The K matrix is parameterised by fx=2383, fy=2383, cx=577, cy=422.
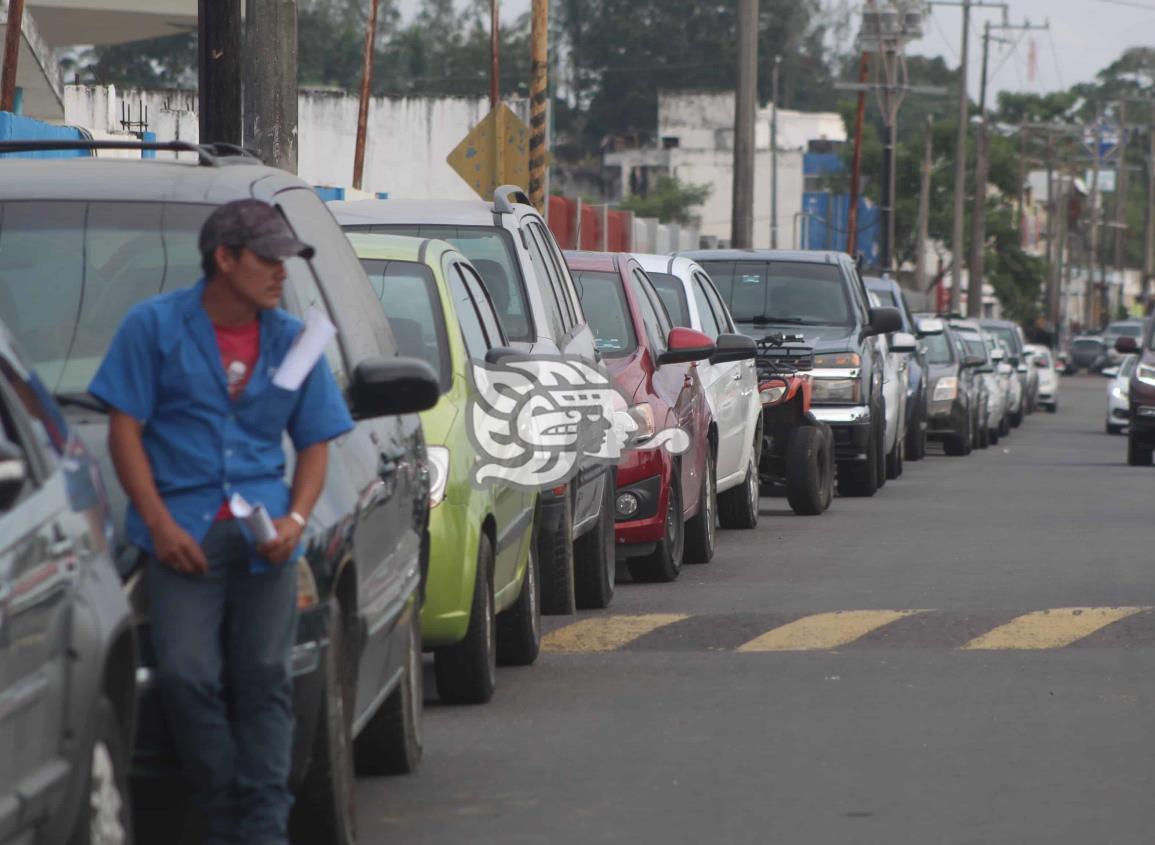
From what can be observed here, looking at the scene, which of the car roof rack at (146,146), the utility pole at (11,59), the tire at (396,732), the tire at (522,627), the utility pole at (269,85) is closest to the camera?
the car roof rack at (146,146)

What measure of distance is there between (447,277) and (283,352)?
155 inches

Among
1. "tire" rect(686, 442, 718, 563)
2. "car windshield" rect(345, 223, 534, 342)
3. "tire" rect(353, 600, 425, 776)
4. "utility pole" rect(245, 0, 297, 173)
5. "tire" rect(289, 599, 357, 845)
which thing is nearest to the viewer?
"tire" rect(289, 599, 357, 845)

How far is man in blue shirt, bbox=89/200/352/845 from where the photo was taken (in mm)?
5094

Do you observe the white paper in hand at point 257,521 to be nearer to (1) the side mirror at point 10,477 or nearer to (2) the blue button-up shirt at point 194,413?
(2) the blue button-up shirt at point 194,413

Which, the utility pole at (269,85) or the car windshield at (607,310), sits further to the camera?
the utility pole at (269,85)

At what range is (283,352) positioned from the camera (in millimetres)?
5355

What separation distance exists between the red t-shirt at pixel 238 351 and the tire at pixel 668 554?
7286mm

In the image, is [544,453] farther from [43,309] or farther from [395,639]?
[43,309]

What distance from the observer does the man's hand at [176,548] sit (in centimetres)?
503

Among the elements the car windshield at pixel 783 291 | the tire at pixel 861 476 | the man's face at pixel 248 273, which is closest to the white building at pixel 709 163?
the tire at pixel 861 476

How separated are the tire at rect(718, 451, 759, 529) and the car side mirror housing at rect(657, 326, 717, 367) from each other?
3510 millimetres

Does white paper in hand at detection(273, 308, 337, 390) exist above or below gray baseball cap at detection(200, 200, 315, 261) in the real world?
below

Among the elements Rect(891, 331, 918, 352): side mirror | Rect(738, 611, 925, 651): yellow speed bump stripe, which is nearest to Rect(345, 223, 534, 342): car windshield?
Rect(738, 611, 925, 651): yellow speed bump stripe

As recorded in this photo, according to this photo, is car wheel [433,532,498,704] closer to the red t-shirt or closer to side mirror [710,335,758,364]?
the red t-shirt
